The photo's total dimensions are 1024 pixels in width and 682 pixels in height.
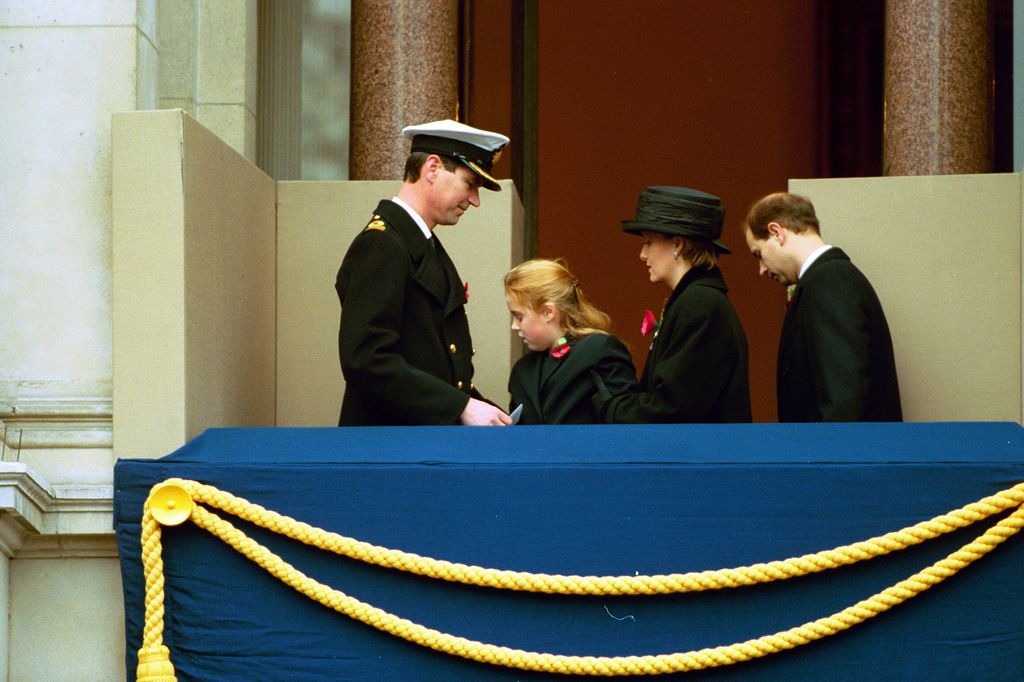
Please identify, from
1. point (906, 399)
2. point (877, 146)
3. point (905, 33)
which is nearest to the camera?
point (906, 399)

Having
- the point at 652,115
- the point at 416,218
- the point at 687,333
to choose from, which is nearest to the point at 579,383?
the point at 687,333

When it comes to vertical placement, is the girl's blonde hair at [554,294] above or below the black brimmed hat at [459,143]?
below

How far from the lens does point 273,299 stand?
15.6 feet

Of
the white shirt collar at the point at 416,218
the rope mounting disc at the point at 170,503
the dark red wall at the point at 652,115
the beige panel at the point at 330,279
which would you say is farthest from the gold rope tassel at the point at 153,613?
the dark red wall at the point at 652,115

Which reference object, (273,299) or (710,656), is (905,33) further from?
(710,656)

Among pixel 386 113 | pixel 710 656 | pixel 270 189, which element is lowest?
pixel 710 656

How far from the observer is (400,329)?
12.6 feet

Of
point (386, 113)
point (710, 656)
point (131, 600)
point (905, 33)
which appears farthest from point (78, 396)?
point (905, 33)

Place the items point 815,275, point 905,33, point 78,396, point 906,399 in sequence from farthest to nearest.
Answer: point 905,33 < point 906,399 < point 815,275 < point 78,396

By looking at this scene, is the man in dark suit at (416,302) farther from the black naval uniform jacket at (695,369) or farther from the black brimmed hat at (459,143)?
the black naval uniform jacket at (695,369)

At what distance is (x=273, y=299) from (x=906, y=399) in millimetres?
2042

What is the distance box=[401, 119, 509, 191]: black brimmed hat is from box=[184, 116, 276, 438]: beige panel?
22.3 inches

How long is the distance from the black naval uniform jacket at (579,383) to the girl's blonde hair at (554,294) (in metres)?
0.09

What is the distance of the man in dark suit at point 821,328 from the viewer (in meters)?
3.97
